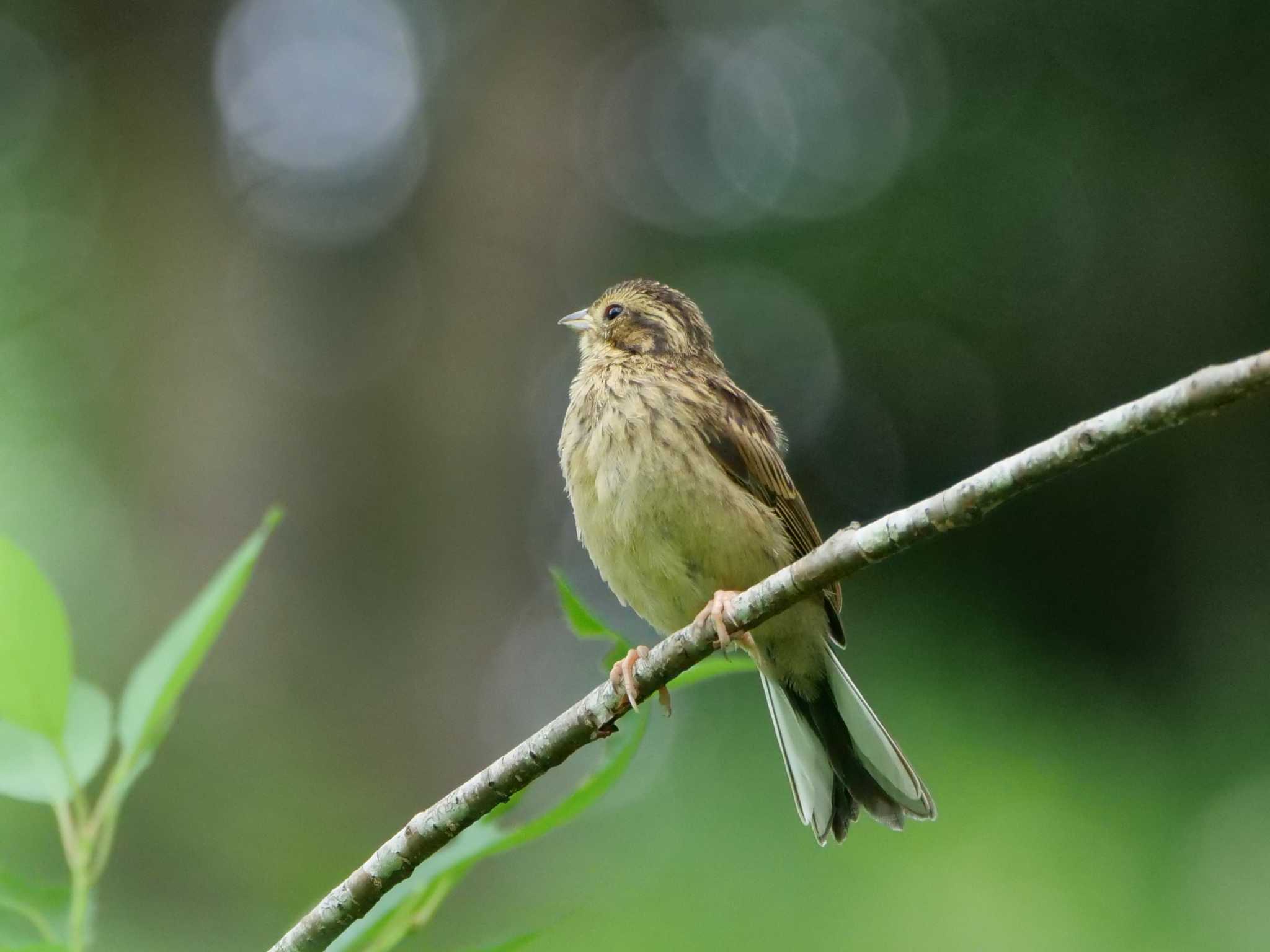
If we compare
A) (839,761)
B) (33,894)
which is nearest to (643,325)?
(839,761)

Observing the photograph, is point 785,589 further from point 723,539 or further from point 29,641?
point 723,539

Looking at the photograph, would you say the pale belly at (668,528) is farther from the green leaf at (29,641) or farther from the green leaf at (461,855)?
the green leaf at (29,641)

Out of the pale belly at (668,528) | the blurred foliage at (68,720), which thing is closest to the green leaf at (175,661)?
→ the blurred foliage at (68,720)

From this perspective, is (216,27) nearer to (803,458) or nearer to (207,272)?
(207,272)

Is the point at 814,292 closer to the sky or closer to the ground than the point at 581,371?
closer to the sky

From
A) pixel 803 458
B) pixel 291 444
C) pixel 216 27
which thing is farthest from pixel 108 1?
pixel 803 458

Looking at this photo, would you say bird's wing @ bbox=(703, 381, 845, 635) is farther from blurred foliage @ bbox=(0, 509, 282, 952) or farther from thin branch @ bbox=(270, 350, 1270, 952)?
blurred foliage @ bbox=(0, 509, 282, 952)

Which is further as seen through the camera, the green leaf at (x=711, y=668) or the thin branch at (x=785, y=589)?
the green leaf at (x=711, y=668)

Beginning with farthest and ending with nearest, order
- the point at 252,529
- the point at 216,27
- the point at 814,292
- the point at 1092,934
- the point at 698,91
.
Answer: the point at 698,91 → the point at 216,27 → the point at 814,292 → the point at 252,529 → the point at 1092,934
